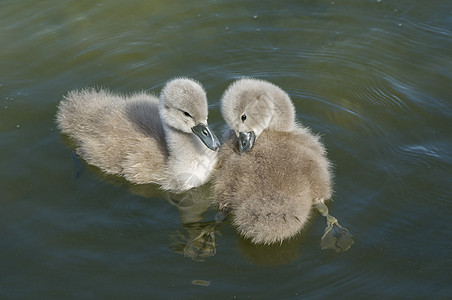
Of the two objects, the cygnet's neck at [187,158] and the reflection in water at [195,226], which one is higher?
the cygnet's neck at [187,158]

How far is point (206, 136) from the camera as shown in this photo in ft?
16.4

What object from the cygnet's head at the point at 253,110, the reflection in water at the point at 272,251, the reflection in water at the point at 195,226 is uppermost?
the cygnet's head at the point at 253,110

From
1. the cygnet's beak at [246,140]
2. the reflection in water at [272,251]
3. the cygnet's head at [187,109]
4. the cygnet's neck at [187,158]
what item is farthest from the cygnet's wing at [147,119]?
the reflection in water at [272,251]

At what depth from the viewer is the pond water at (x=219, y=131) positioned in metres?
4.25

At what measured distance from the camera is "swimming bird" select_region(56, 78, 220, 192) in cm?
500

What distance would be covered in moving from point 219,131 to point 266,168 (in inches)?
52.4

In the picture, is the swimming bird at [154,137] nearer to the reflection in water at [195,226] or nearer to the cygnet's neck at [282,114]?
the reflection in water at [195,226]

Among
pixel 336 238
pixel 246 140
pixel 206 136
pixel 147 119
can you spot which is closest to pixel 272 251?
pixel 336 238

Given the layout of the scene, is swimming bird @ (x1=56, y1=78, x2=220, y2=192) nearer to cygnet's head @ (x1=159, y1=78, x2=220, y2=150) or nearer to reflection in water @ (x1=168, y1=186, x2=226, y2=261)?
cygnet's head @ (x1=159, y1=78, x2=220, y2=150)

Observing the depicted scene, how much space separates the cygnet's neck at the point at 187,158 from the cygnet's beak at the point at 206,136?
0.18 m

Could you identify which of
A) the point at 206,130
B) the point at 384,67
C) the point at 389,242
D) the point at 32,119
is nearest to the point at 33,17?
the point at 32,119

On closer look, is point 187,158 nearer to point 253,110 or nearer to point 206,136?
point 206,136

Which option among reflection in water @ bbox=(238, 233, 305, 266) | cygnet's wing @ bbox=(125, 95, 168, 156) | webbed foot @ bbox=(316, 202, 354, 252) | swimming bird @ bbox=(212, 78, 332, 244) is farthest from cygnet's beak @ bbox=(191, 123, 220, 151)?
webbed foot @ bbox=(316, 202, 354, 252)

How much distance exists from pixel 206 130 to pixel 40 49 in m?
3.21
